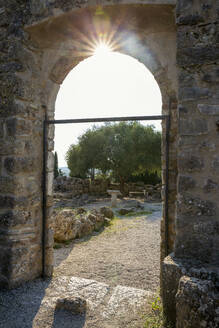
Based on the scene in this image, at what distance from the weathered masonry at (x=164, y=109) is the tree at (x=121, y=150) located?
1397cm

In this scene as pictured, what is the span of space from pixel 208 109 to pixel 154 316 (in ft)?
6.91

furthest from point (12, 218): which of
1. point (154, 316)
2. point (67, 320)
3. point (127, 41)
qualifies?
point (127, 41)

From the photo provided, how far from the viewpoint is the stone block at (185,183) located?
203 centimetres

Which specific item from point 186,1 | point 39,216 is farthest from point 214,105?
point 39,216

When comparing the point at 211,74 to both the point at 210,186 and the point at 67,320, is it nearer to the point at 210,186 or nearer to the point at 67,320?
the point at 210,186

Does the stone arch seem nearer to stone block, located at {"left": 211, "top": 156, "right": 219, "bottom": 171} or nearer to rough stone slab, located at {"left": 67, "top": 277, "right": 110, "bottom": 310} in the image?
rough stone slab, located at {"left": 67, "top": 277, "right": 110, "bottom": 310}

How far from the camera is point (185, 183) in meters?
2.05

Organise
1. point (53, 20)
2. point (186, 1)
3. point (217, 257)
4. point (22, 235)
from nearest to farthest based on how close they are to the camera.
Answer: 1. point (217, 257)
2. point (186, 1)
3. point (53, 20)
4. point (22, 235)

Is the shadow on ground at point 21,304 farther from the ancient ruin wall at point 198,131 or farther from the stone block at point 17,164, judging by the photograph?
the ancient ruin wall at point 198,131

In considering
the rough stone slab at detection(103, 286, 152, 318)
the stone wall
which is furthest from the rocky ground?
the stone wall

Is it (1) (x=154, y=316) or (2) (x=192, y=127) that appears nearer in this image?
(2) (x=192, y=127)

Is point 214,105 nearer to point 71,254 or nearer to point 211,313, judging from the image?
point 211,313

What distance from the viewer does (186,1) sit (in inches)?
82.0

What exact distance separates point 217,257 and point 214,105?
117 cm
